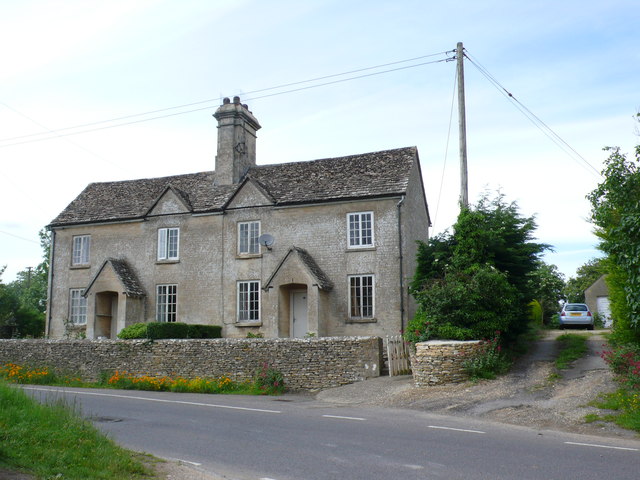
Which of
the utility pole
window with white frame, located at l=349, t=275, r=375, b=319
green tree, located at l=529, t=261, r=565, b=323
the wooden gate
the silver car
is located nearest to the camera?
the wooden gate

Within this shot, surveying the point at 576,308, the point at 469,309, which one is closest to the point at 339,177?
the point at 469,309

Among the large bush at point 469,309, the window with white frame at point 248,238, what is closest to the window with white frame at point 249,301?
the window with white frame at point 248,238

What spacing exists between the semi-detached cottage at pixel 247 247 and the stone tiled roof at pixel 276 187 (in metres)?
0.08

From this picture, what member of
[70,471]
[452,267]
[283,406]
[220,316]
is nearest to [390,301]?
[452,267]

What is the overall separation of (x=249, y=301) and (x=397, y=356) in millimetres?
9585

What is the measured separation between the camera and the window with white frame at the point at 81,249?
32.2 metres

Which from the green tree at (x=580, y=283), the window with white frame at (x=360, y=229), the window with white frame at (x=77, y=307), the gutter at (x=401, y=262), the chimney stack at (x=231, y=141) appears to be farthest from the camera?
the green tree at (x=580, y=283)

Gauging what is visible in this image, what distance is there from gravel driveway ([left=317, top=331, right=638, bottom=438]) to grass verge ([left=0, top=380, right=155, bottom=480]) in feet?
28.4

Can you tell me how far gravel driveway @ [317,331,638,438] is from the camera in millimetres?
13180

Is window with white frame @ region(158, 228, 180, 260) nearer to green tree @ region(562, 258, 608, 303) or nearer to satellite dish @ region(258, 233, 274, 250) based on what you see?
satellite dish @ region(258, 233, 274, 250)

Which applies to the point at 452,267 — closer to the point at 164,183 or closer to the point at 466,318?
the point at 466,318

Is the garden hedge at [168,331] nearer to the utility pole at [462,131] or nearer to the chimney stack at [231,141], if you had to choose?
the chimney stack at [231,141]

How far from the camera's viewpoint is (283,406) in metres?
16.3

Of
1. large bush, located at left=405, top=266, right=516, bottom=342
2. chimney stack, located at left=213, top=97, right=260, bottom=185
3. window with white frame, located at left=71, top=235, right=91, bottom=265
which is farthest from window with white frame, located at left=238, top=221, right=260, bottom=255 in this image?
large bush, located at left=405, top=266, right=516, bottom=342
